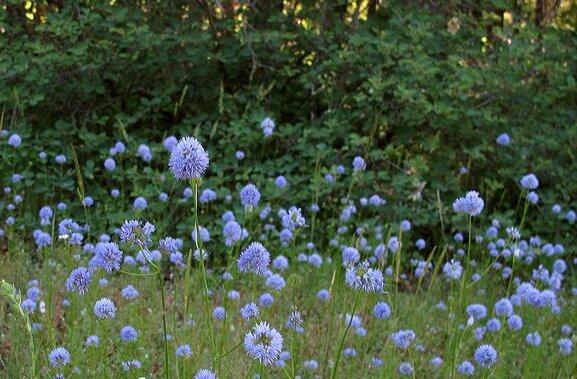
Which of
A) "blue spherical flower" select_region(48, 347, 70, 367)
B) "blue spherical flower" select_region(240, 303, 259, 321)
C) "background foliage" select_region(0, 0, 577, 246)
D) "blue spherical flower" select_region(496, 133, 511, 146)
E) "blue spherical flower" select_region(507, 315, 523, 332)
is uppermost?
"background foliage" select_region(0, 0, 577, 246)

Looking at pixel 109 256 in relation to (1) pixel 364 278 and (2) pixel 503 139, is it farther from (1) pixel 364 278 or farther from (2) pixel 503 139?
(2) pixel 503 139

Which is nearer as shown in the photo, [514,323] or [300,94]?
[514,323]

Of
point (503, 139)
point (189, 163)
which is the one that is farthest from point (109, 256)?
point (503, 139)

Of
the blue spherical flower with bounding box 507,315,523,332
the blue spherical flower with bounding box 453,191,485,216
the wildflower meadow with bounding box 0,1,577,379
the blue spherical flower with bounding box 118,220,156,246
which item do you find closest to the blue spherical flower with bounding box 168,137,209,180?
the blue spherical flower with bounding box 118,220,156,246

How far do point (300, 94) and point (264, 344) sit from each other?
3.96 metres

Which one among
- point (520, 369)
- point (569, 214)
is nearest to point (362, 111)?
point (569, 214)

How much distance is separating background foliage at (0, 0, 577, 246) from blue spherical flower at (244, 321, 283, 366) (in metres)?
2.92

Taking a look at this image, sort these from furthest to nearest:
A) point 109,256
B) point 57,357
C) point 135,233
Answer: point 57,357 → point 109,256 → point 135,233

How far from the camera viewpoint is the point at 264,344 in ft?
5.53

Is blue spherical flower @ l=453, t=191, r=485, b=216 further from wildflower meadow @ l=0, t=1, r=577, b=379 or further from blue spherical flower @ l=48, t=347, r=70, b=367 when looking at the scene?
wildflower meadow @ l=0, t=1, r=577, b=379

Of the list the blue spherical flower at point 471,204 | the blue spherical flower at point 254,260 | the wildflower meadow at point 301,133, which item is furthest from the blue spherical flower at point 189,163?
the wildflower meadow at point 301,133

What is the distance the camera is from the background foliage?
4891 mm

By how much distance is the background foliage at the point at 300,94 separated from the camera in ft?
16.0

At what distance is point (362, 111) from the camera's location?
5148 mm
